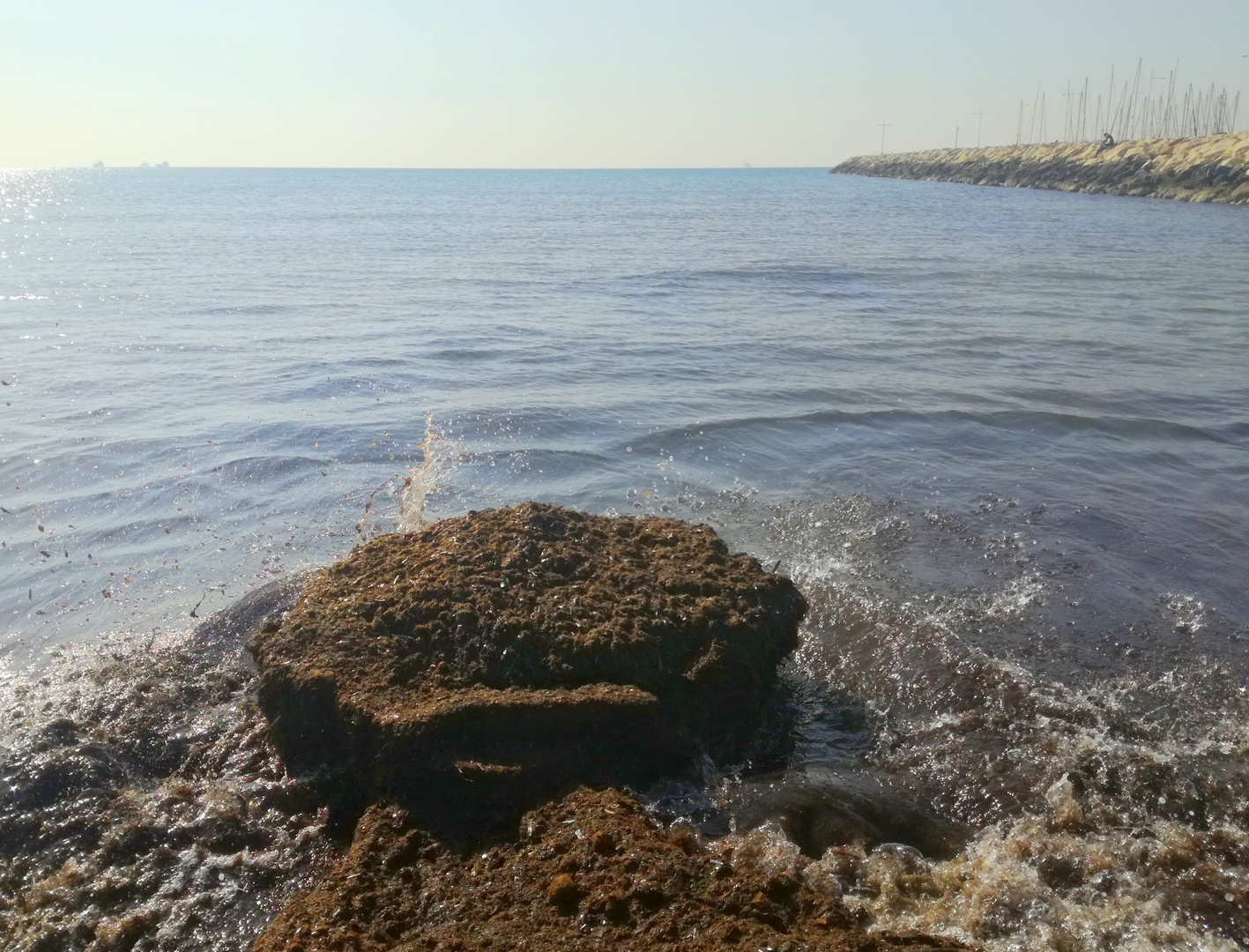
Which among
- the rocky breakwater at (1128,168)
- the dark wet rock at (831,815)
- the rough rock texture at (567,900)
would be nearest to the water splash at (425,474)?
the dark wet rock at (831,815)

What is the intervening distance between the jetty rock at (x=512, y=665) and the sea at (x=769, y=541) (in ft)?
0.98

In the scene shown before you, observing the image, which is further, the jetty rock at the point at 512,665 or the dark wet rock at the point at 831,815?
the dark wet rock at the point at 831,815

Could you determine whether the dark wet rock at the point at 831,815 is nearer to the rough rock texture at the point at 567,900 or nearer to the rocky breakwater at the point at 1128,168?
the rough rock texture at the point at 567,900

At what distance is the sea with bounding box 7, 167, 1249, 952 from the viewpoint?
419 centimetres

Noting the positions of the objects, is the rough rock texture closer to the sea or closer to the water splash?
the sea

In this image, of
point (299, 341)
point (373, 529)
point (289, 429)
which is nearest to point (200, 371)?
point (299, 341)

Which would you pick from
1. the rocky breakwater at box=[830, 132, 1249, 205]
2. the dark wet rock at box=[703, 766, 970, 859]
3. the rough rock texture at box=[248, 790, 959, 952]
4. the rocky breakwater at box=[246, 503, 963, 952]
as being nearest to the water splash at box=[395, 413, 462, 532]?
the rocky breakwater at box=[246, 503, 963, 952]

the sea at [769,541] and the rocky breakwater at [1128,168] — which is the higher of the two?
the rocky breakwater at [1128,168]

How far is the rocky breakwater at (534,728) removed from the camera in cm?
334

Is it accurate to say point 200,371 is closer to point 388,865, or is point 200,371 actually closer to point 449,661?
point 449,661

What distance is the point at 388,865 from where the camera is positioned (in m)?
3.77

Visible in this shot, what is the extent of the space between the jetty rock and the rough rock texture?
31cm

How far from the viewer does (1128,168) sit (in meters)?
66.7

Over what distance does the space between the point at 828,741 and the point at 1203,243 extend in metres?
35.1
